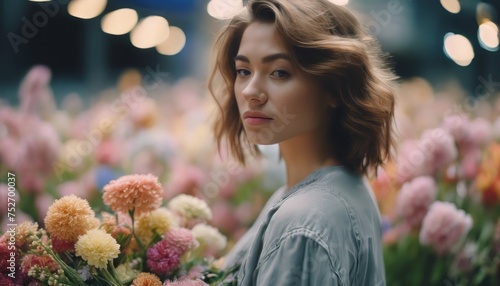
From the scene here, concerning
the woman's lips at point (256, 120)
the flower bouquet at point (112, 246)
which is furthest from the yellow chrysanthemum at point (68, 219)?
the woman's lips at point (256, 120)

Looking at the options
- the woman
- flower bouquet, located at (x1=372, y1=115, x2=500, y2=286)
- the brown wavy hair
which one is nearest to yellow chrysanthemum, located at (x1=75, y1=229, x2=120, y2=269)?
the woman

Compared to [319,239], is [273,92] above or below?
above

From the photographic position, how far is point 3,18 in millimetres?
1506

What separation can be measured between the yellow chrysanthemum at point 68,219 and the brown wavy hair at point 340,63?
508 mm

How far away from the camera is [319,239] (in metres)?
1.09

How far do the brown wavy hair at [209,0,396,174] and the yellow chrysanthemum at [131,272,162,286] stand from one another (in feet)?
1.59

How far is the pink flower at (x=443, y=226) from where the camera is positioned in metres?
1.90

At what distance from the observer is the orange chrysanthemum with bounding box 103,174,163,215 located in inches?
46.2

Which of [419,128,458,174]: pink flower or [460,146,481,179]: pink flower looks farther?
[460,146,481,179]: pink flower

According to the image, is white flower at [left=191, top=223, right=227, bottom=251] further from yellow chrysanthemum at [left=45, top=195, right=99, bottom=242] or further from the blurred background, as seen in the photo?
the blurred background

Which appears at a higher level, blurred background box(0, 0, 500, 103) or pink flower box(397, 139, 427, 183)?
blurred background box(0, 0, 500, 103)

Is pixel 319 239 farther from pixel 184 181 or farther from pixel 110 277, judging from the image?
pixel 184 181

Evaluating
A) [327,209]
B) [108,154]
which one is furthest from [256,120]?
[108,154]

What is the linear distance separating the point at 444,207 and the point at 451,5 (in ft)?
2.62
